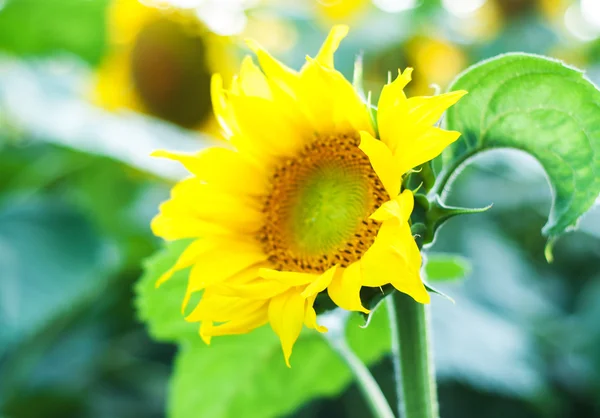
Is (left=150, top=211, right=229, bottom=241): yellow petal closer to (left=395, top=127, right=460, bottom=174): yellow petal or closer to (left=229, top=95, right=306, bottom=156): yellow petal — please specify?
(left=229, top=95, right=306, bottom=156): yellow petal

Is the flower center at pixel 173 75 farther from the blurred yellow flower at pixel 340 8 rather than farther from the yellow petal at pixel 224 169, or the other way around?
the yellow petal at pixel 224 169

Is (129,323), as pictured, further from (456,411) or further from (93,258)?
(456,411)

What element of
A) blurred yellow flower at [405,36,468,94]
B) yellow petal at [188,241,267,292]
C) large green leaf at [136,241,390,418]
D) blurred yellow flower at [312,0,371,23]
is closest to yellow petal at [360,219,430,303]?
yellow petal at [188,241,267,292]

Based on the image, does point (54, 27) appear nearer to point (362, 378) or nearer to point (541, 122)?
point (362, 378)

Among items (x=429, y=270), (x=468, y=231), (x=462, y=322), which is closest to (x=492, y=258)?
(x=468, y=231)

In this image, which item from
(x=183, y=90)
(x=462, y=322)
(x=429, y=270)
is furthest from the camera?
A: (x=183, y=90)

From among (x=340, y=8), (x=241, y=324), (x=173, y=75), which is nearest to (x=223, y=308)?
(x=241, y=324)
